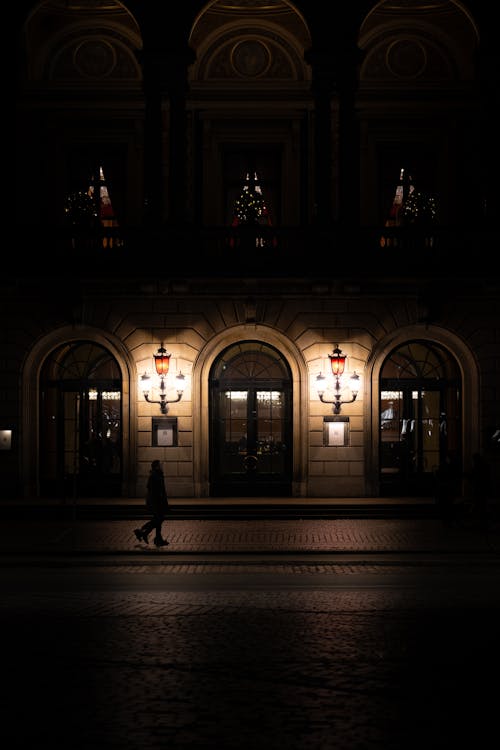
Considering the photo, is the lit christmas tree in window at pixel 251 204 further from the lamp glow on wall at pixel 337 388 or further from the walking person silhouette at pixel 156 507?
the walking person silhouette at pixel 156 507

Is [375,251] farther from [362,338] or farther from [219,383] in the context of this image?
[219,383]

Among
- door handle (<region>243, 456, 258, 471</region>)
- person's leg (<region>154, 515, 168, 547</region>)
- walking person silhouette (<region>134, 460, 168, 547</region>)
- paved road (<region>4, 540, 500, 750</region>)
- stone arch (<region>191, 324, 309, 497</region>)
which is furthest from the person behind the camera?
door handle (<region>243, 456, 258, 471</region>)

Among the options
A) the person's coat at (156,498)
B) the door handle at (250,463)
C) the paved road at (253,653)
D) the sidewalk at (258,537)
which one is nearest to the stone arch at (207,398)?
the door handle at (250,463)

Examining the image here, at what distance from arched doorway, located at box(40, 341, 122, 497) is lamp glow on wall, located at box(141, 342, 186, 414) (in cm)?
102

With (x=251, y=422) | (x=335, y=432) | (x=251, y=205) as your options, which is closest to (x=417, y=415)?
(x=335, y=432)

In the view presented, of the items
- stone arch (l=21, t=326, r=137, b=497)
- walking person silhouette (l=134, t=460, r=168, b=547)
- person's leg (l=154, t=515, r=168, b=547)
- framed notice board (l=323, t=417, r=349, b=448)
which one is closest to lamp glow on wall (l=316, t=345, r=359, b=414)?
framed notice board (l=323, t=417, r=349, b=448)

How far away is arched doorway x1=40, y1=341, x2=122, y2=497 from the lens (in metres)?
29.7

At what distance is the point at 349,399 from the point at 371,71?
8962 millimetres

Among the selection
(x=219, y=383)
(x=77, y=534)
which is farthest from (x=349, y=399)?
(x=77, y=534)

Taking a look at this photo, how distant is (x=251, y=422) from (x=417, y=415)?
4.40 m

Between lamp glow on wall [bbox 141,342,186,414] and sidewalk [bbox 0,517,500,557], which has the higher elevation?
lamp glow on wall [bbox 141,342,186,414]

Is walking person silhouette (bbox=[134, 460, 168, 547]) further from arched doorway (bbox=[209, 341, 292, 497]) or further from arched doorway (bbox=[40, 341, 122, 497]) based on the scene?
arched doorway (bbox=[40, 341, 122, 497])

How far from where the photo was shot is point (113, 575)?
1781 cm

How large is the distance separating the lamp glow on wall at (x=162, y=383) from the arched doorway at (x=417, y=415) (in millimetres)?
5316
